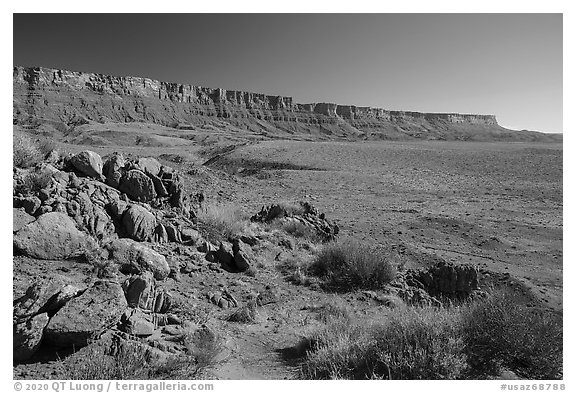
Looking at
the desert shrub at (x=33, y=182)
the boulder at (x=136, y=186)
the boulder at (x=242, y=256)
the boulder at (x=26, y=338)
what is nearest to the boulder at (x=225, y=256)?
the boulder at (x=242, y=256)

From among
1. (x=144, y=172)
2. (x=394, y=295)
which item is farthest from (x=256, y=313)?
(x=144, y=172)

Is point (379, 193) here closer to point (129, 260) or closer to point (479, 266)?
point (479, 266)

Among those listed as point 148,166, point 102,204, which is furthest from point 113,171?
point 102,204

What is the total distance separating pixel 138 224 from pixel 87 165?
1.84m

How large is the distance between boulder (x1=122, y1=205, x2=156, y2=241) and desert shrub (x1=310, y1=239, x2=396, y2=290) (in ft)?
10.1

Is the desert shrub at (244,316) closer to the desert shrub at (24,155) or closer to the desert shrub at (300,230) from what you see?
the desert shrub at (300,230)

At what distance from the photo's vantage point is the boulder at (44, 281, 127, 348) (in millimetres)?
3223

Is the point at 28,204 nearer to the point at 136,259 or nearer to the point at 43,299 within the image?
the point at 136,259

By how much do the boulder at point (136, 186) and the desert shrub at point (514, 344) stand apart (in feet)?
20.0

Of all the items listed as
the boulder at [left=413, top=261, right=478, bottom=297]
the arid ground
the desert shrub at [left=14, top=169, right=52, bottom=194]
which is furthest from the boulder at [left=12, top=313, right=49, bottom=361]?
the boulder at [left=413, top=261, right=478, bottom=297]

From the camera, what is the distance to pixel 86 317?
3328mm

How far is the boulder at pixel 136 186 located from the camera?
7.07 metres

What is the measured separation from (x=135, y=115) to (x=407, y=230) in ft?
370

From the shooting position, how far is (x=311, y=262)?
22.8 ft
